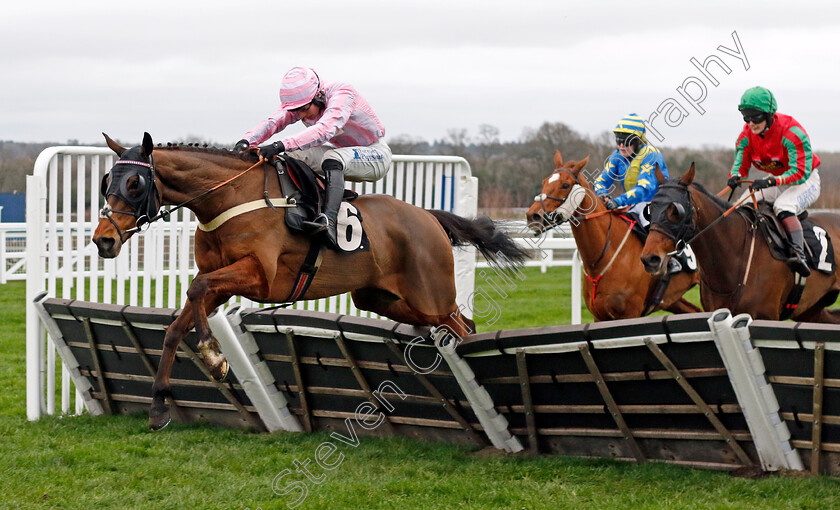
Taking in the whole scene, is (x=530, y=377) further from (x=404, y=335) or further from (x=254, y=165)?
(x=254, y=165)

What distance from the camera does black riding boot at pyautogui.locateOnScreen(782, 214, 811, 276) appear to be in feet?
20.7

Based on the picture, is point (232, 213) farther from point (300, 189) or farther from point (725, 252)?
point (725, 252)

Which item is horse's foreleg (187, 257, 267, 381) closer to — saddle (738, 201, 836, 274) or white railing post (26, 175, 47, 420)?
white railing post (26, 175, 47, 420)

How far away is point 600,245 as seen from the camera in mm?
7227

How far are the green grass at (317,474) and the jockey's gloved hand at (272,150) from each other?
5.40 feet

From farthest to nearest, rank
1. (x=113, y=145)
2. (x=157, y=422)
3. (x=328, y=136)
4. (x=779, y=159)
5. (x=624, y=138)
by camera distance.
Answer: (x=624, y=138)
(x=779, y=159)
(x=328, y=136)
(x=113, y=145)
(x=157, y=422)

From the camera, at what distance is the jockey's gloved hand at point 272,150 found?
5.24m

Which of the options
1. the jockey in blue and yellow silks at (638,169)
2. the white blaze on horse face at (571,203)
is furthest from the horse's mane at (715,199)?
the white blaze on horse face at (571,203)

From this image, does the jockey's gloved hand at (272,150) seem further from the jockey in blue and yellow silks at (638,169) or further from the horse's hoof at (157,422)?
the jockey in blue and yellow silks at (638,169)

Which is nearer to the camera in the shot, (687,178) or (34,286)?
(687,178)

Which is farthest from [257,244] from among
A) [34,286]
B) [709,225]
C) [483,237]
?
[709,225]

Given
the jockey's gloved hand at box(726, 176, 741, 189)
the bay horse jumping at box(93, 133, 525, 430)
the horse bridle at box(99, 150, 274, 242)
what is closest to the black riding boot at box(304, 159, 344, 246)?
the bay horse jumping at box(93, 133, 525, 430)

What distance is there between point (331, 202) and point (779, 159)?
3.14 metres

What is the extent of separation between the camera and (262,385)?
598cm
